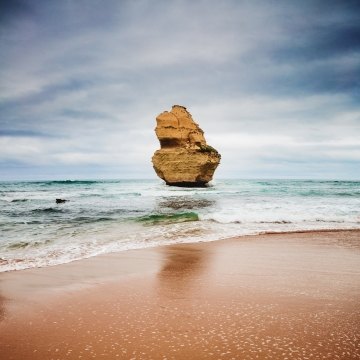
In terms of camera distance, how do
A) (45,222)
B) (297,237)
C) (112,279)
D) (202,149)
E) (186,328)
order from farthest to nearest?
(202,149)
(45,222)
(297,237)
(112,279)
(186,328)

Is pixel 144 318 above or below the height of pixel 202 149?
below

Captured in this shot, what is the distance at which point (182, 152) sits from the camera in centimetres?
3809

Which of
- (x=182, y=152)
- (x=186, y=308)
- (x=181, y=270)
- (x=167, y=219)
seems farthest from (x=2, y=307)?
(x=182, y=152)

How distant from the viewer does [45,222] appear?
12.9 meters

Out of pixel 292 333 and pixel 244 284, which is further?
pixel 244 284

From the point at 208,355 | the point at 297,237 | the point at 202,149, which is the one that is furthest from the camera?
the point at 202,149

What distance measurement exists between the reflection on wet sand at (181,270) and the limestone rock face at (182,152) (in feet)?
99.6

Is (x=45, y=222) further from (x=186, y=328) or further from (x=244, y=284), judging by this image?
→ (x=186, y=328)

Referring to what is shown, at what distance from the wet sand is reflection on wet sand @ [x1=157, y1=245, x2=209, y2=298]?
2 centimetres

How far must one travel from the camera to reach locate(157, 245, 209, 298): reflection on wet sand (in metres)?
4.44

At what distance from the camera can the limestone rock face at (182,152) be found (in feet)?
125

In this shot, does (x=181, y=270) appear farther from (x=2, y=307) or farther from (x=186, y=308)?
(x=2, y=307)

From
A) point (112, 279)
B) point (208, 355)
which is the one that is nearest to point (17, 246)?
point (112, 279)

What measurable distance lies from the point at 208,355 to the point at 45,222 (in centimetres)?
1176
